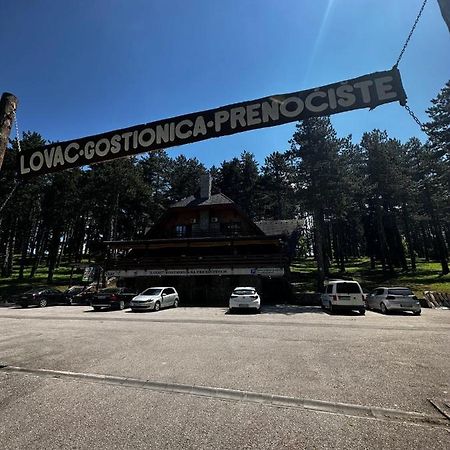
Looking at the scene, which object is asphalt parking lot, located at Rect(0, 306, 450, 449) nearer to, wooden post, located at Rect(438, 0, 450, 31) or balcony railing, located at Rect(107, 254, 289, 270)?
wooden post, located at Rect(438, 0, 450, 31)

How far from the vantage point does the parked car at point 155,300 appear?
19992 mm

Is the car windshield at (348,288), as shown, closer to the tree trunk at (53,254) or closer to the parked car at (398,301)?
the parked car at (398,301)

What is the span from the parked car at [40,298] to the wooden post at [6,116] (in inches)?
1003

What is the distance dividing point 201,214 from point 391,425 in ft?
109

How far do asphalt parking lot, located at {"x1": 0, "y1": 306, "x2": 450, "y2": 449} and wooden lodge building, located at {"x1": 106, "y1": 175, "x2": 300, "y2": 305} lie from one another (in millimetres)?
19931

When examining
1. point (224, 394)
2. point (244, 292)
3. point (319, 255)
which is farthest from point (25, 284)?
point (224, 394)

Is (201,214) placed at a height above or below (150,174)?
below

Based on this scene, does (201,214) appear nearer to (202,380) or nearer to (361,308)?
(361,308)

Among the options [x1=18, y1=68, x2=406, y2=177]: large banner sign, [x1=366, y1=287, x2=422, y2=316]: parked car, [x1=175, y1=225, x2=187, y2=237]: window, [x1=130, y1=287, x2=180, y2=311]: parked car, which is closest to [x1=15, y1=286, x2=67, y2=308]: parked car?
[x1=130, y1=287, x2=180, y2=311]: parked car

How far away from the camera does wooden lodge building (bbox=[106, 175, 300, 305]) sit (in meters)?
28.8

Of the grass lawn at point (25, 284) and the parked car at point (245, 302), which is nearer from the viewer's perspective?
the parked car at point (245, 302)

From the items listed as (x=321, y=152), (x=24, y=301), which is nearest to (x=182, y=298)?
(x=24, y=301)

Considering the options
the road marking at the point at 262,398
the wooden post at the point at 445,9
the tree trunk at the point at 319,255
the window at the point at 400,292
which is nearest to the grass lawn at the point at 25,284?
the tree trunk at the point at 319,255

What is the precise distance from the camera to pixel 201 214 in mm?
36312
